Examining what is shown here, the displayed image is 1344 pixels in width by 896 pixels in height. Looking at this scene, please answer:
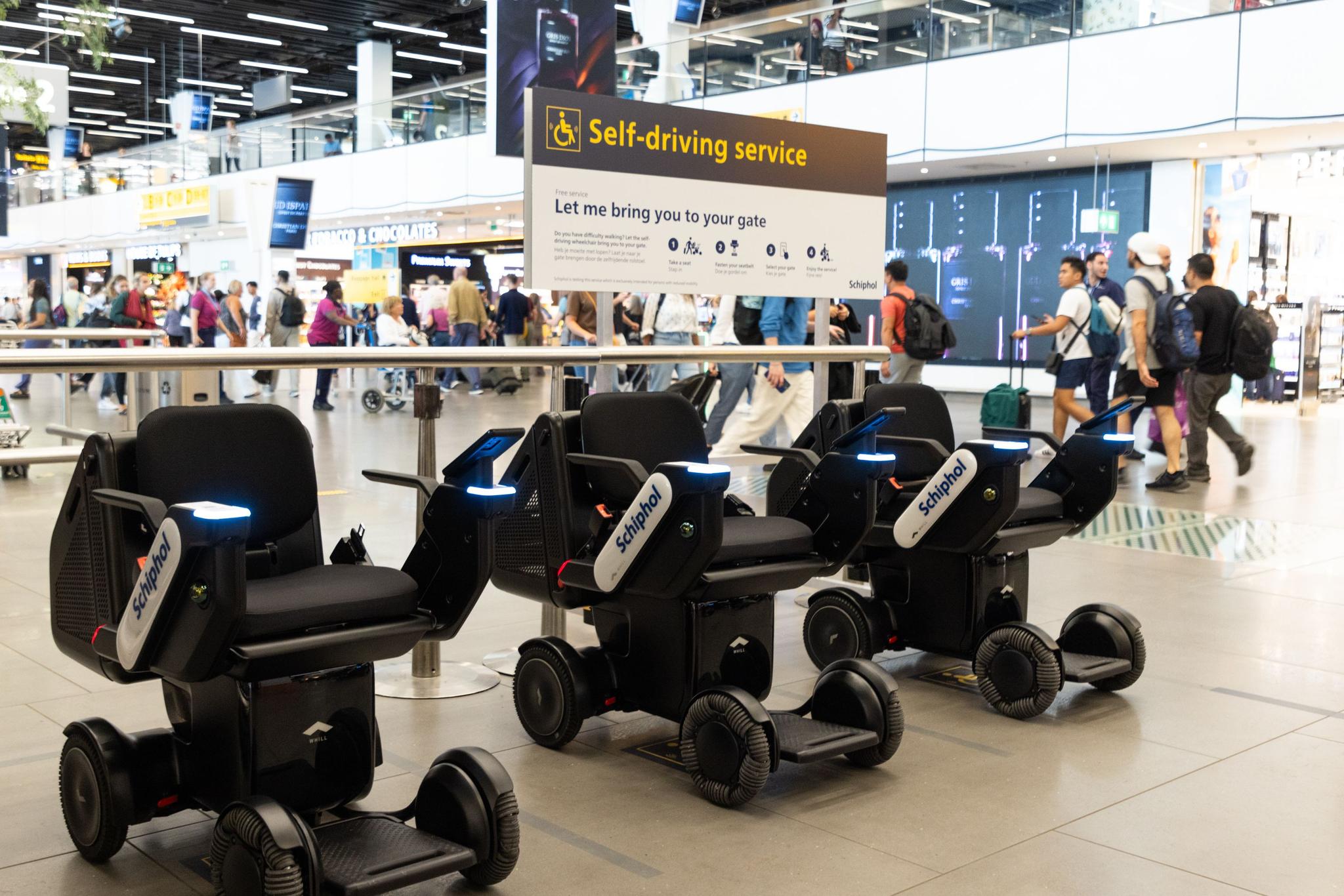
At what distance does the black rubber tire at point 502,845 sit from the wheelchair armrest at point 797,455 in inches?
56.8

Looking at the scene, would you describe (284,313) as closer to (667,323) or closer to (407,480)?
(667,323)

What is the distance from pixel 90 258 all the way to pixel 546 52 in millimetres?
27148

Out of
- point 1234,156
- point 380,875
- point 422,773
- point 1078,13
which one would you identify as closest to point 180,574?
point 380,875

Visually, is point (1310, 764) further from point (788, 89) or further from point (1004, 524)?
point (788, 89)

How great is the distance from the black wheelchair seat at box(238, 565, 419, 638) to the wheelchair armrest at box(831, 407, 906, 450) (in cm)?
130

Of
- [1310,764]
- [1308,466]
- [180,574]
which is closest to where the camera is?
[180,574]

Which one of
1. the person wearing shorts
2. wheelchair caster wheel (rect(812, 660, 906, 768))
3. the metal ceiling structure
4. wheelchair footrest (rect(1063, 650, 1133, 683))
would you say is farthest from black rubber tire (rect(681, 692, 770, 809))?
the metal ceiling structure

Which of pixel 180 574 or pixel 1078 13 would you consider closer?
pixel 180 574

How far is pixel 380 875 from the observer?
222 cm

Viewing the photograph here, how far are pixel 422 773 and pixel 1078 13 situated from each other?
44.6 ft

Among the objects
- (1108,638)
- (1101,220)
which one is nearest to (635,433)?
(1108,638)

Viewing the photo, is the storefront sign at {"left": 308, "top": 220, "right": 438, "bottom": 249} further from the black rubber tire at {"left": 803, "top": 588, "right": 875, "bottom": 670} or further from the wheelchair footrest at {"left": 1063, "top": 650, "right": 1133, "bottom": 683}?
the wheelchair footrest at {"left": 1063, "top": 650, "right": 1133, "bottom": 683}

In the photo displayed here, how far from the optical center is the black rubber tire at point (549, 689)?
316 cm

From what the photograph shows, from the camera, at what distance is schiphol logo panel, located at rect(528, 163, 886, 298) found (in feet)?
13.0
